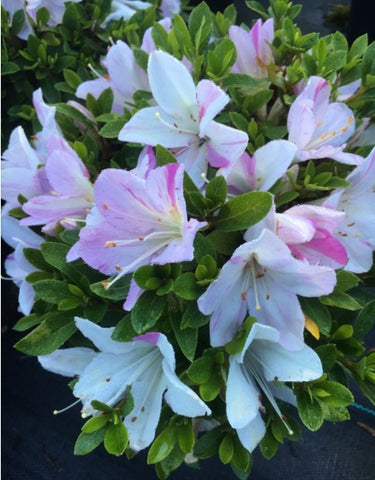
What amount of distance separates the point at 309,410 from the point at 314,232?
26cm

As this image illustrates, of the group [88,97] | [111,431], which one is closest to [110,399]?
[111,431]

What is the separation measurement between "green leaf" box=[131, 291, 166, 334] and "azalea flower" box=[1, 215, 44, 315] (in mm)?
299

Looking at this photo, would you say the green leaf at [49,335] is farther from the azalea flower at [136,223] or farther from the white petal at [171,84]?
the white petal at [171,84]

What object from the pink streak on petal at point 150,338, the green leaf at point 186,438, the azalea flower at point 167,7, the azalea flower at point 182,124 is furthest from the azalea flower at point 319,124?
the azalea flower at point 167,7

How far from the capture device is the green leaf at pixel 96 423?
2.56 feet

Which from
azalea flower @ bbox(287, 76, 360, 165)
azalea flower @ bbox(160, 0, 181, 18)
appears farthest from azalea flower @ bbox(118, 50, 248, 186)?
azalea flower @ bbox(160, 0, 181, 18)

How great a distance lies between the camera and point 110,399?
79 centimetres

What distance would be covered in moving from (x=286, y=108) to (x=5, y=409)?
1.35 metres

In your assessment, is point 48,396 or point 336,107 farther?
point 48,396

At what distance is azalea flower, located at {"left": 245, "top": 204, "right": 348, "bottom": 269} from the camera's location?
72cm

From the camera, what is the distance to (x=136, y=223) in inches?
28.9

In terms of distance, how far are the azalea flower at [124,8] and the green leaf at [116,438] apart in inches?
39.9

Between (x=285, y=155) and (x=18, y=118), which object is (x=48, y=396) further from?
(x=285, y=155)

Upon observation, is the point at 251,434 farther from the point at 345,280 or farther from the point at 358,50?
the point at 358,50
